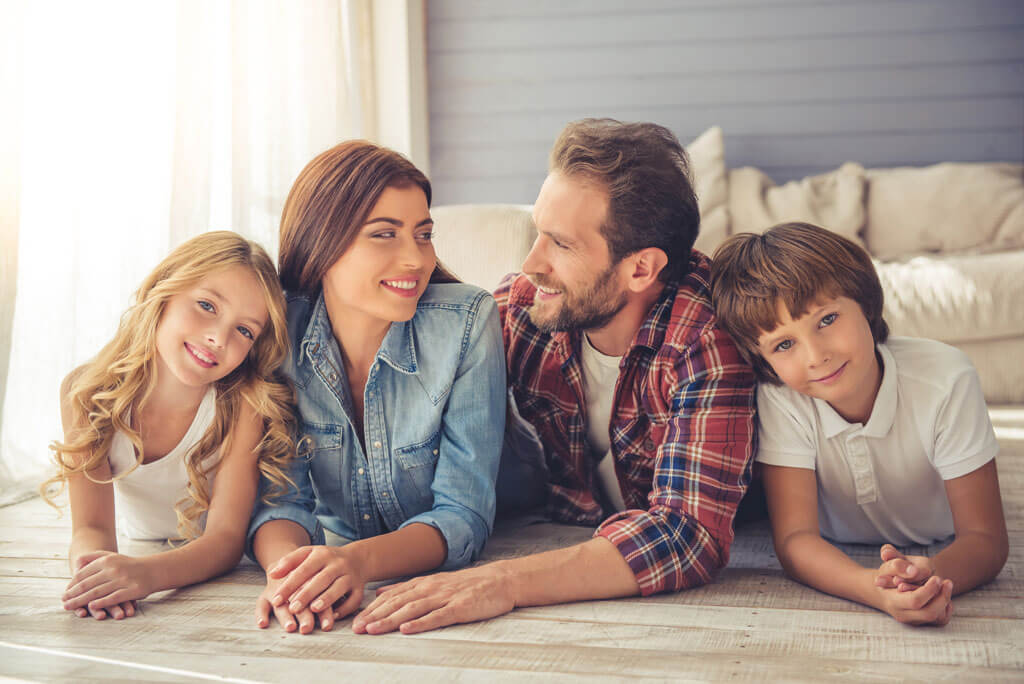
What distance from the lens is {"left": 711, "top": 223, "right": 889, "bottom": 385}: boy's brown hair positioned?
62.1 inches

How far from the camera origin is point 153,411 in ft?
5.89

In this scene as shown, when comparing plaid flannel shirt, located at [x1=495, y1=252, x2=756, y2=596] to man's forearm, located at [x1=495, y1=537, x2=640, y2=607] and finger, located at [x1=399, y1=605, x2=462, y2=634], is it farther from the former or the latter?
finger, located at [x1=399, y1=605, x2=462, y2=634]

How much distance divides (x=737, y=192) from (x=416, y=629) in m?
3.20

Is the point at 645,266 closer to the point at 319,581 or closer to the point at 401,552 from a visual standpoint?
the point at 401,552

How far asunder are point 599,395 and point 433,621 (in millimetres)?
639

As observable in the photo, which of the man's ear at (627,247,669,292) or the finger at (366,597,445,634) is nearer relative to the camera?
the finger at (366,597,445,634)

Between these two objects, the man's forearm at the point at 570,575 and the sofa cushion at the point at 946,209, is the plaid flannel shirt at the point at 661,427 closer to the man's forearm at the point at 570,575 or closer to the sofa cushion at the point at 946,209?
the man's forearm at the point at 570,575

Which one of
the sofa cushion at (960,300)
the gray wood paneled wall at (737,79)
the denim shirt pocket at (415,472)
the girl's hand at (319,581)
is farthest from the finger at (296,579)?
the gray wood paneled wall at (737,79)

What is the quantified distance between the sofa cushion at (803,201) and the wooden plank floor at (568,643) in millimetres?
2605

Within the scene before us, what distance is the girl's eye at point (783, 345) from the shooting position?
1605 mm

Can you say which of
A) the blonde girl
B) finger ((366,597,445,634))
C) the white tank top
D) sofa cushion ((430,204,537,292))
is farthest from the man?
sofa cushion ((430,204,537,292))

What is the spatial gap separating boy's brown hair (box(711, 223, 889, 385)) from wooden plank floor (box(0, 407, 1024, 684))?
17.3 inches

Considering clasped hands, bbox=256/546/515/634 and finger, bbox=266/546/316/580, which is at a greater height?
finger, bbox=266/546/316/580

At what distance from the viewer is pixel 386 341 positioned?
5.74 ft
